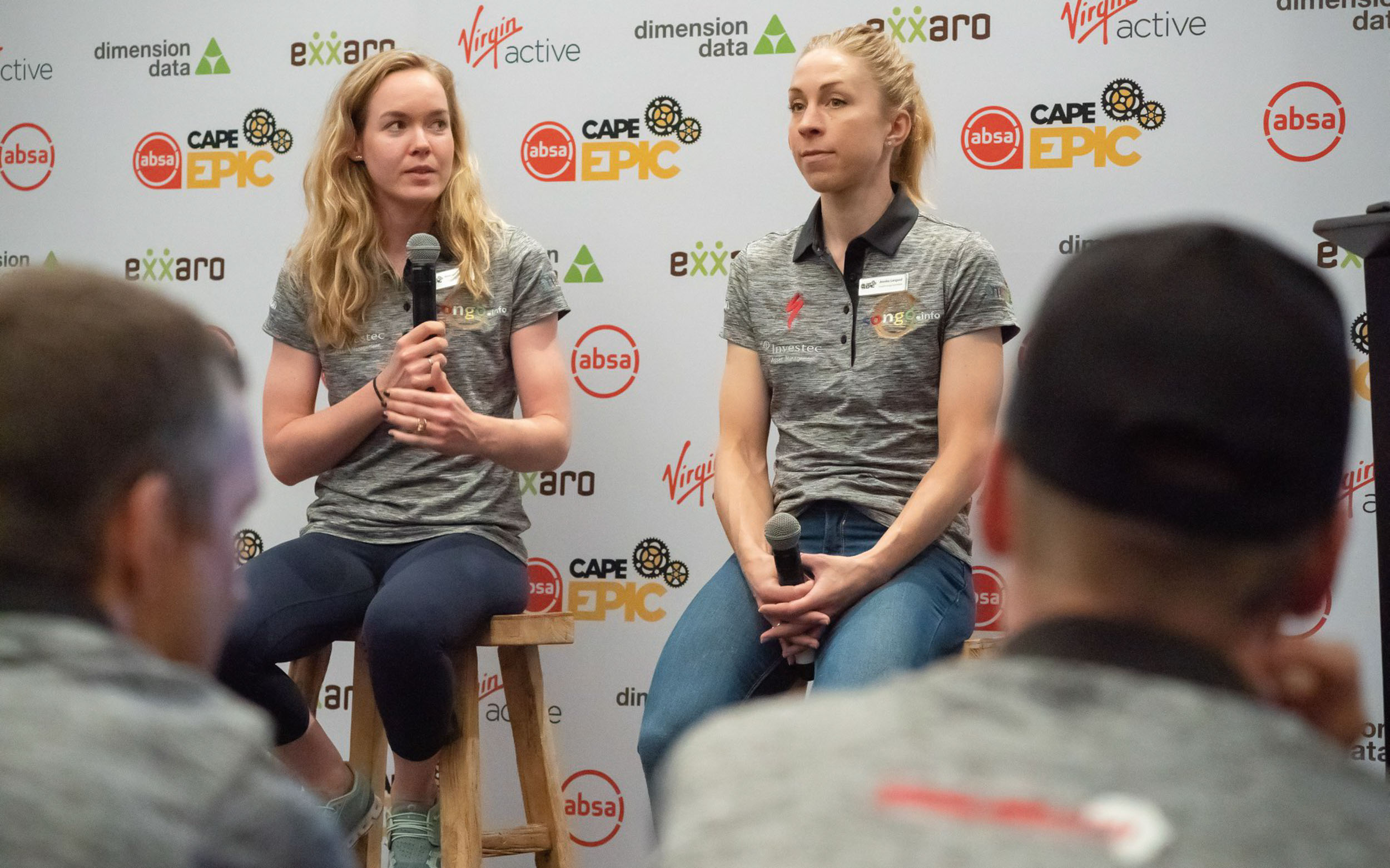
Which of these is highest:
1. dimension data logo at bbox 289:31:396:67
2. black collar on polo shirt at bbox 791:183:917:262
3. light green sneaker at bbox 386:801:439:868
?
dimension data logo at bbox 289:31:396:67

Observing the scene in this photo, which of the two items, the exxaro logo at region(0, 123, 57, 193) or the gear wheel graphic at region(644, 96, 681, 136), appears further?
the exxaro logo at region(0, 123, 57, 193)

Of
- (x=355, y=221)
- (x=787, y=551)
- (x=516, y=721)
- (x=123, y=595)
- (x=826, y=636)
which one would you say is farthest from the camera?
(x=355, y=221)

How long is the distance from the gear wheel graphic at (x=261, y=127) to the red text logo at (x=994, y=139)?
148 centimetres

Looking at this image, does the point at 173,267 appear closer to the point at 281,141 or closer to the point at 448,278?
the point at 281,141

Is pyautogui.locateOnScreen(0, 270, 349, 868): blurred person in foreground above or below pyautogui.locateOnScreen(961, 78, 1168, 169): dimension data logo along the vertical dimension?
below

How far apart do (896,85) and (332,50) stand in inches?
52.2

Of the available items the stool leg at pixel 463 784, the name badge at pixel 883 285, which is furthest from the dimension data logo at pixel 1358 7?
the stool leg at pixel 463 784

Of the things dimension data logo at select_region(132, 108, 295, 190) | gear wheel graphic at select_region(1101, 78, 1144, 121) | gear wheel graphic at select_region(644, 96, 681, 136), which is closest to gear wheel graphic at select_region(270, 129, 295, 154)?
dimension data logo at select_region(132, 108, 295, 190)

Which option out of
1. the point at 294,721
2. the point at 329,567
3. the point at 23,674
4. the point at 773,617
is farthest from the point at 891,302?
the point at 23,674

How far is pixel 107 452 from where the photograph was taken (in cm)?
74

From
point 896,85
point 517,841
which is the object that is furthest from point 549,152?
point 517,841

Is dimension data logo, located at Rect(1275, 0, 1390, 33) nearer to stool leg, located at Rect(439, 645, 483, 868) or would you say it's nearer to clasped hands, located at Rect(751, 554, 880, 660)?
clasped hands, located at Rect(751, 554, 880, 660)

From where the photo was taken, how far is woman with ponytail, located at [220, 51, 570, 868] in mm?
2197

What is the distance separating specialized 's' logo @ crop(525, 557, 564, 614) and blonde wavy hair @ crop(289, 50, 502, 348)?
2.10 ft
